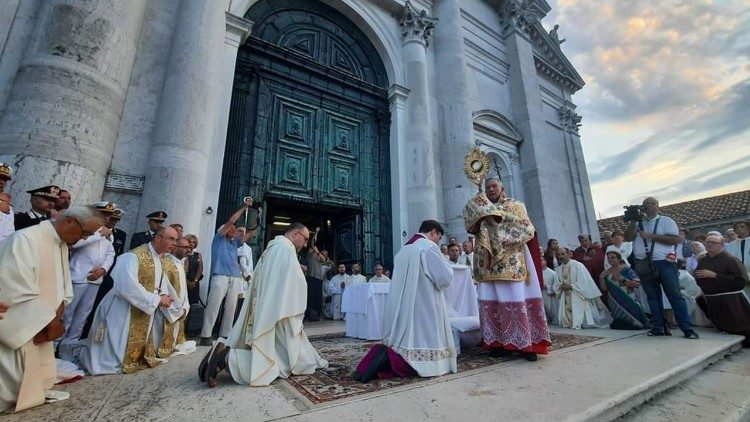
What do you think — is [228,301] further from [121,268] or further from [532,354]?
[532,354]

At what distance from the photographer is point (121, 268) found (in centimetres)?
310

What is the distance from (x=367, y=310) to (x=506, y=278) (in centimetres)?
247

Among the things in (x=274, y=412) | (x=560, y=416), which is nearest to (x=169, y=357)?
(x=274, y=412)

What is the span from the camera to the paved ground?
1797 mm

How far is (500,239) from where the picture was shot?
345cm

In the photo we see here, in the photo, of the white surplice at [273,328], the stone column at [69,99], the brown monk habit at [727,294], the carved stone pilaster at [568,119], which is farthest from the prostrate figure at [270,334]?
the carved stone pilaster at [568,119]

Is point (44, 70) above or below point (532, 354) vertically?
above

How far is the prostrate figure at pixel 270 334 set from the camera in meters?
2.51

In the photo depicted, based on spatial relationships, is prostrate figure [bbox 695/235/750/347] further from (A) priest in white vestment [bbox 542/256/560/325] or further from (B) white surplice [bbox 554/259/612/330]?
(A) priest in white vestment [bbox 542/256/560/325]

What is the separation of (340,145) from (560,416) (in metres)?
7.50

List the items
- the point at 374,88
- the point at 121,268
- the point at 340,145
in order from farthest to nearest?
the point at 374,88 → the point at 340,145 → the point at 121,268

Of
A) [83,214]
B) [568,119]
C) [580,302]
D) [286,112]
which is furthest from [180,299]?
[568,119]

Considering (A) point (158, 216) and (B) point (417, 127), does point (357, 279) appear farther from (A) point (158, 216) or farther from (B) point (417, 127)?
(B) point (417, 127)

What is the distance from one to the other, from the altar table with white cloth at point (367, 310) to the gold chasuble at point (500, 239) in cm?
199
